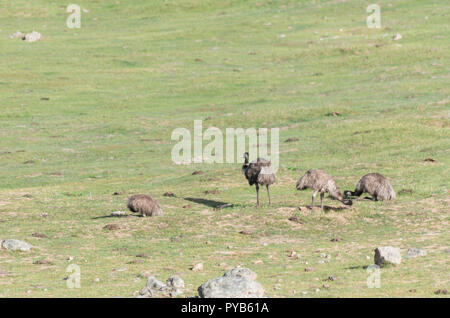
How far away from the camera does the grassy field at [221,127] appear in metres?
21.0

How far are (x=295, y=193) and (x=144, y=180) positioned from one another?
962 centimetres

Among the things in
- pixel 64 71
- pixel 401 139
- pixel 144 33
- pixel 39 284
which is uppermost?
pixel 144 33

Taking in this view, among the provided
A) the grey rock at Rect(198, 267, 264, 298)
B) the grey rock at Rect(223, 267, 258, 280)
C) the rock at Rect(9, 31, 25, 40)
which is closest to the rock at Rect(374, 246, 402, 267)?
the grey rock at Rect(223, 267, 258, 280)

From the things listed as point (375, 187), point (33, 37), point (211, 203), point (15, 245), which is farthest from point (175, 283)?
point (33, 37)

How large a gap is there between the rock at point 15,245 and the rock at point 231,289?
8.35 metres

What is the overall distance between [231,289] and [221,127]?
37.9 m

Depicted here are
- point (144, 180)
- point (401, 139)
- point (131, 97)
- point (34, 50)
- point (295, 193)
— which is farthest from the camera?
point (34, 50)

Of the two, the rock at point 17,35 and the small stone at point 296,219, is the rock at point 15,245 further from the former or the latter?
the rock at point 17,35

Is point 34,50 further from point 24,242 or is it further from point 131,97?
point 24,242

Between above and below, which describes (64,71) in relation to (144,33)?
below

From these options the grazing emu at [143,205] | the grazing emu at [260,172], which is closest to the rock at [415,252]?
the grazing emu at [260,172]

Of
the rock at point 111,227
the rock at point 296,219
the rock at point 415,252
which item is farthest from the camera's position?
the rock at point 296,219

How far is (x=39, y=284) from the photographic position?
18484 mm

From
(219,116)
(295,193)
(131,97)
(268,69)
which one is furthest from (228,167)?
(268,69)
